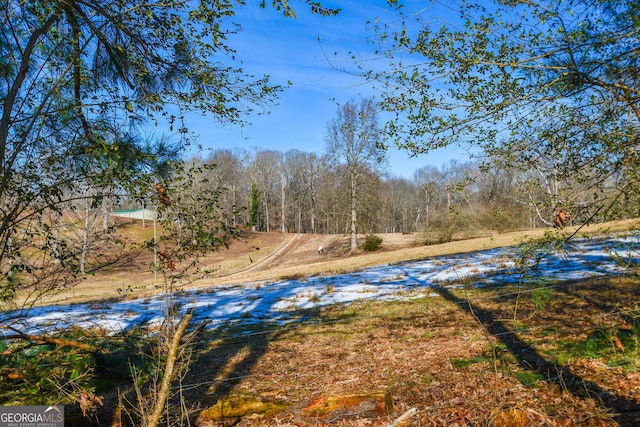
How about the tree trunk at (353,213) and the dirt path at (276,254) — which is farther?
the dirt path at (276,254)

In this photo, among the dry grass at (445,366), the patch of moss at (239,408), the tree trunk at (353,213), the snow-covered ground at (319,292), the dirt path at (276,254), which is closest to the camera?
the dry grass at (445,366)

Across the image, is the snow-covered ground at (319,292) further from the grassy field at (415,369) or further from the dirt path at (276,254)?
the dirt path at (276,254)

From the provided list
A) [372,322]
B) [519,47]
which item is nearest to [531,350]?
[372,322]

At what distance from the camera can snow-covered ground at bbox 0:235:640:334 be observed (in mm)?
9180

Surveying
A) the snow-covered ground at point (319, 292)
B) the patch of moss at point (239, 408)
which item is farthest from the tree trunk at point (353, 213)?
the patch of moss at point (239, 408)

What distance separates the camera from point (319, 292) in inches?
452

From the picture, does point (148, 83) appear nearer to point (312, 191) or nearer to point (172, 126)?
point (172, 126)

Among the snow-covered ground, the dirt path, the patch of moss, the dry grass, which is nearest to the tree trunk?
the dirt path

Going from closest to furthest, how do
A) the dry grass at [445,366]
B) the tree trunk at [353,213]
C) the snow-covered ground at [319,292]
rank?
1. the dry grass at [445,366]
2. the snow-covered ground at [319,292]
3. the tree trunk at [353,213]

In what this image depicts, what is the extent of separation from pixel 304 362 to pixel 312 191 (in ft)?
146

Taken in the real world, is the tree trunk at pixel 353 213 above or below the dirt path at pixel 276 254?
above

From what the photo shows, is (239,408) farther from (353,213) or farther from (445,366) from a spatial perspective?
(353,213)

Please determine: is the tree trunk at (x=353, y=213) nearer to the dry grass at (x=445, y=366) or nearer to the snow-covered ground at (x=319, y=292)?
the snow-covered ground at (x=319, y=292)

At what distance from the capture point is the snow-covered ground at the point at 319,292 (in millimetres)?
9180
